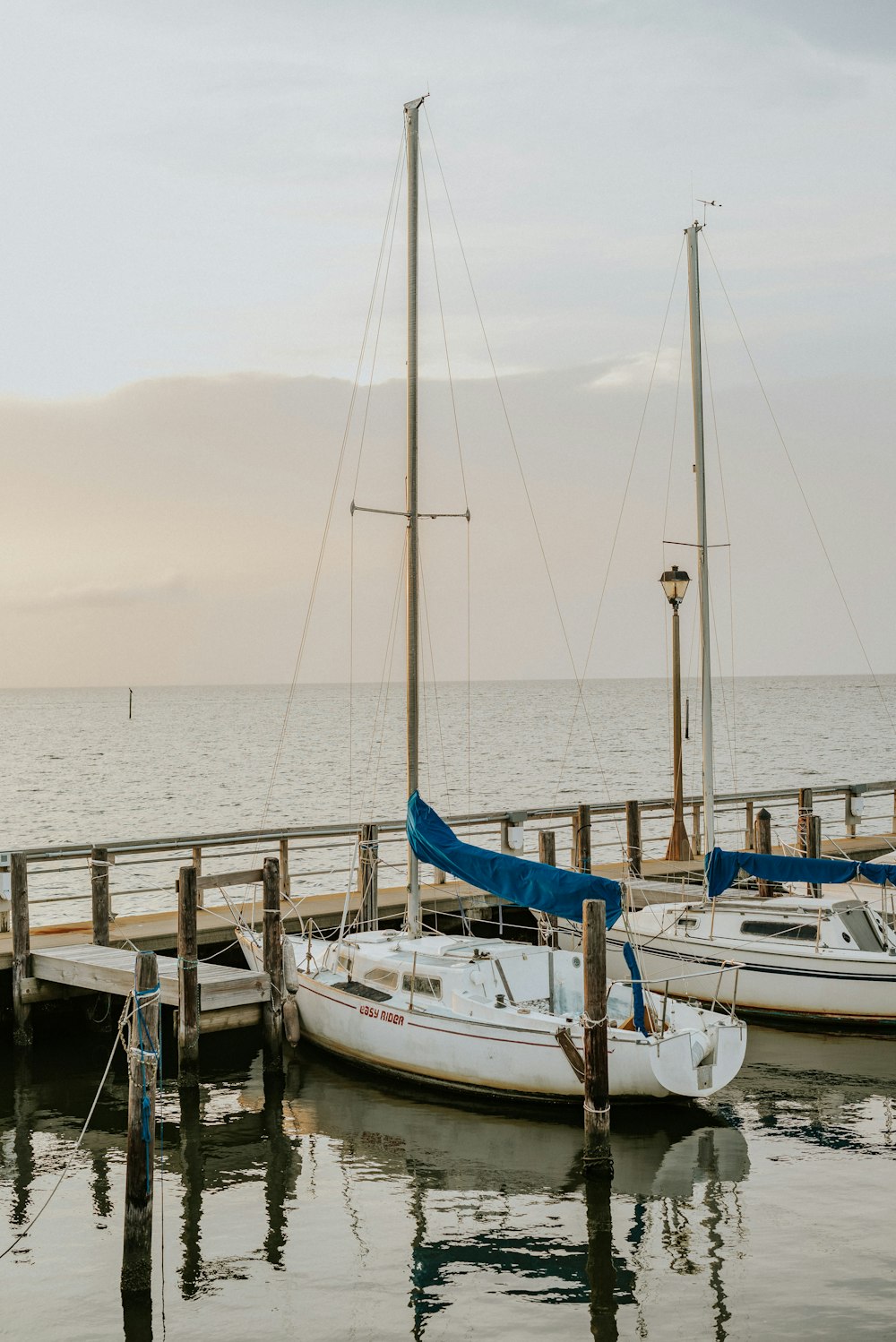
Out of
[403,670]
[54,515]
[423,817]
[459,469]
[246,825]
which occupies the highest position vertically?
[54,515]

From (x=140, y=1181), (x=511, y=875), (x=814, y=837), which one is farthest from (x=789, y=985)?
(x=140, y=1181)

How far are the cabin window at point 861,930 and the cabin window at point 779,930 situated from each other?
457mm

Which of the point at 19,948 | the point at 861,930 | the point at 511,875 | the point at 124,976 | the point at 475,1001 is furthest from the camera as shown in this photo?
the point at 861,930

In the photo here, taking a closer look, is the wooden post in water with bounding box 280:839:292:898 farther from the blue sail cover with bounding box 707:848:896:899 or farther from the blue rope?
the blue rope

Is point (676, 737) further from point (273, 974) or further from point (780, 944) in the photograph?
point (273, 974)

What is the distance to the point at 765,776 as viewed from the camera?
72.4m

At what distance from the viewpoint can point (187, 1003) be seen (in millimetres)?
15398

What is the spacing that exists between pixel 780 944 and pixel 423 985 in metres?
5.88

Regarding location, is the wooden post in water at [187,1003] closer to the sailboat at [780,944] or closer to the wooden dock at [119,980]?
the wooden dock at [119,980]

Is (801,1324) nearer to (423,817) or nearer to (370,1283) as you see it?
(370,1283)

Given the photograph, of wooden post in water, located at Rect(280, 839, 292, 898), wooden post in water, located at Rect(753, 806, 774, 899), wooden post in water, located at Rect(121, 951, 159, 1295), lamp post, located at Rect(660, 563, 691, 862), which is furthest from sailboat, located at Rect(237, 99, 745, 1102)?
lamp post, located at Rect(660, 563, 691, 862)

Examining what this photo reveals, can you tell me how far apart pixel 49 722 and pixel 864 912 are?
6468 inches

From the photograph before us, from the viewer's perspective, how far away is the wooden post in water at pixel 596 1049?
42.7ft

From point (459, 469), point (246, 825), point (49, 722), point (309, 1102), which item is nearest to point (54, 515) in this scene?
point (246, 825)
